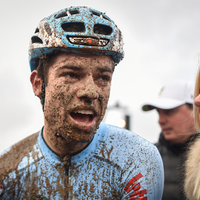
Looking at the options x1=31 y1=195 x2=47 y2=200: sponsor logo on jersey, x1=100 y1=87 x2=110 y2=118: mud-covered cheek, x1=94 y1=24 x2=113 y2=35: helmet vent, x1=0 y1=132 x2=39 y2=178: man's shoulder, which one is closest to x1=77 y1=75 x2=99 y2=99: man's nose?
x1=100 y1=87 x2=110 y2=118: mud-covered cheek

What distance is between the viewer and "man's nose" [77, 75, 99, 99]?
8.08 feet

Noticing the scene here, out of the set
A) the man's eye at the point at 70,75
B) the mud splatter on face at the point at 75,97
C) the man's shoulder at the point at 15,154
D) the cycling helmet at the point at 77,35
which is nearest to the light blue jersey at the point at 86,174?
the man's shoulder at the point at 15,154

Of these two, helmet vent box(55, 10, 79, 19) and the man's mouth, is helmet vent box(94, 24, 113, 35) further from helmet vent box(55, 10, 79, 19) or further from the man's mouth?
the man's mouth

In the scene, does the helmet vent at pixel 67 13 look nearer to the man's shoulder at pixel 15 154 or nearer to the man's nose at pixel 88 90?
the man's nose at pixel 88 90

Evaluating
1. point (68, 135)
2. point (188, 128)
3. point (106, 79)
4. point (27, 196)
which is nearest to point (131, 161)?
point (68, 135)

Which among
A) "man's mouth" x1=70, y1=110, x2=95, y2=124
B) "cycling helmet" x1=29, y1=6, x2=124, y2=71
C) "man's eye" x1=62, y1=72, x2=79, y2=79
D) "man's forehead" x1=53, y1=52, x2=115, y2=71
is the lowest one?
"man's mouth" x1=70, y1=110, x2=95, y2=124

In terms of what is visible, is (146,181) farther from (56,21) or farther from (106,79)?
(56,21)

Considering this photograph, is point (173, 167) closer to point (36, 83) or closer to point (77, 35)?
point (36, 83)

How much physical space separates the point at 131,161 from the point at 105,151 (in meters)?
0.32

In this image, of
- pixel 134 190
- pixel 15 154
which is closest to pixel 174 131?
pixel 134 190

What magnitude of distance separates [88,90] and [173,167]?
2374mm

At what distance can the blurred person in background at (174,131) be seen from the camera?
12.9ft

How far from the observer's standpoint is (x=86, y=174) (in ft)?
Result: 8.55

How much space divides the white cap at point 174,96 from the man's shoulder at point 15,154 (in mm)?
2335
